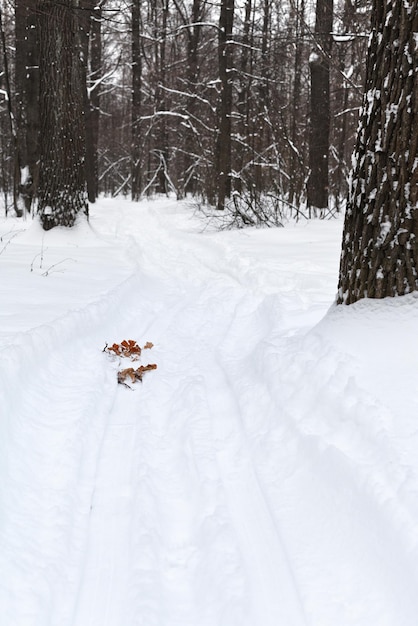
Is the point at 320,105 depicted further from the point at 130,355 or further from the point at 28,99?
the point at 130,355

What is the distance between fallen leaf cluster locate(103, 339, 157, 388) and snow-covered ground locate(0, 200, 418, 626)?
0.07 metres

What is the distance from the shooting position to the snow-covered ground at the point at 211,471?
1928mm

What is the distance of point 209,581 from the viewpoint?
6.67 feet

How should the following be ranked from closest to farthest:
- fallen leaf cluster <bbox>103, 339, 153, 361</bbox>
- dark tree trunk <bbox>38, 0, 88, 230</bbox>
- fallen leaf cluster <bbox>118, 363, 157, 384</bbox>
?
fallen leaf cluster <bbox>118, 363, 157, 384</bbox> < fallen leaf cluster <bbox>103, 339, 153, 361</bbox> < dark tree trunk <bbox>38, 0, 88, 230</bbox>

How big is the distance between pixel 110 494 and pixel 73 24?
27.4 feet

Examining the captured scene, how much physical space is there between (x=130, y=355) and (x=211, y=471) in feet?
6.07

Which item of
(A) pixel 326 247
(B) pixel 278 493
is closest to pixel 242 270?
(A) pixel 326 247

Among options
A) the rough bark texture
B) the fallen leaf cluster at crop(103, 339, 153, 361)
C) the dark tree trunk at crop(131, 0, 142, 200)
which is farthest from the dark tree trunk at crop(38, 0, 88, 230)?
the dark tree trunk at crop(131, 0, 142, 200)

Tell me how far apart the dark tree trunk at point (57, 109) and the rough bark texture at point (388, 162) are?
233 inches

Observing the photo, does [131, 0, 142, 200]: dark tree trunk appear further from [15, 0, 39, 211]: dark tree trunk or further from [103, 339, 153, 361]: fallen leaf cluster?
[103, 339, 153, 361]: fallen leaf cluster

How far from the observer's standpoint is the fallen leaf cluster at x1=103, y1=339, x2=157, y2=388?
397 cm

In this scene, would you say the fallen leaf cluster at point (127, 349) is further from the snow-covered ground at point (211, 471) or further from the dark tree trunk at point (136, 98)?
the dark tree trunk at point (136, 98)

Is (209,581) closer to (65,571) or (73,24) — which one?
(65,571)

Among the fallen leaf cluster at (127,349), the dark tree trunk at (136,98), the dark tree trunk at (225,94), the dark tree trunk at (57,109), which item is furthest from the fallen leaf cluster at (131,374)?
the dark tree trunk at (136,98)
